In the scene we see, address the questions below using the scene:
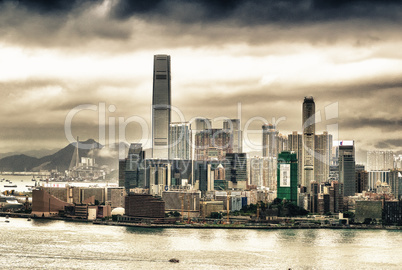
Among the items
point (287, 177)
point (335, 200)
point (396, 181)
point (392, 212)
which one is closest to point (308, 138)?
point (396, 181)

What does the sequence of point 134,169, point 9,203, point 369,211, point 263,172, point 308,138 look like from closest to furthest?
point 369,211, point 9,203, point 134,169, point 263,172, point 308,138

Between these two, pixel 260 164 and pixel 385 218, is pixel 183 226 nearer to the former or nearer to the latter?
pixel 385 218

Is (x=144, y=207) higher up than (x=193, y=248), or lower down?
higher up

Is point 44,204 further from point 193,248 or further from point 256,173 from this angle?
point 256,173

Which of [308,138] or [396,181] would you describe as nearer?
[396,181]

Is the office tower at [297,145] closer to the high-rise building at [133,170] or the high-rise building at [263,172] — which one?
the high-rise building at [263,172]

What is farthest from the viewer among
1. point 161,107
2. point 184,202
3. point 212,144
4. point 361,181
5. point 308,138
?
point 212,144

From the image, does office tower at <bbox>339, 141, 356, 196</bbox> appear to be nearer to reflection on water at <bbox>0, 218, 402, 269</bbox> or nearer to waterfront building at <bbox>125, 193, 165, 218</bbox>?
waterfront building at <bbox>125, 193, 165, 218</bbox>
